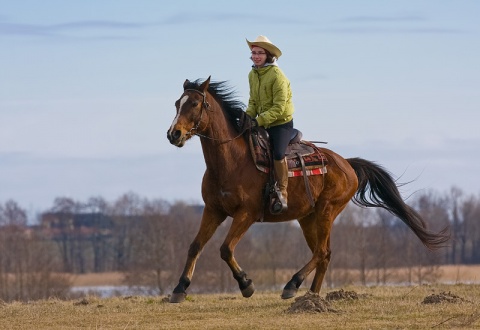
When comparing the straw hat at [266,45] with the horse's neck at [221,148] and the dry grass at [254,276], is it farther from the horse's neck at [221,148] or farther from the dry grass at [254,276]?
the dry grass at [254,276]

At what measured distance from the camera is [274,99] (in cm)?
1543

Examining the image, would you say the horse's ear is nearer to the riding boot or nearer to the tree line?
the riding boot

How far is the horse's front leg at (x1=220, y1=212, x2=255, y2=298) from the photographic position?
14.5m

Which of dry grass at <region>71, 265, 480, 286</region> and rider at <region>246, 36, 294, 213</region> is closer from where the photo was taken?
rider at <region>246, 36, 294, 213</region>

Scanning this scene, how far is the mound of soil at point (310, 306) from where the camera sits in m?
14.2

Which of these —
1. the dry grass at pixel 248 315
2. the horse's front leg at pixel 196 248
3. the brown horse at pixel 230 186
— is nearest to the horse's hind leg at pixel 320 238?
the brown horse at pixel 230 186

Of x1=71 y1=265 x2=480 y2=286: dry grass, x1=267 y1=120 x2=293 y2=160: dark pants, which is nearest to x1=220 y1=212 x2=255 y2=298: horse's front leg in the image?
x1=267 y1=120 x2=293 y2=160: dark pants

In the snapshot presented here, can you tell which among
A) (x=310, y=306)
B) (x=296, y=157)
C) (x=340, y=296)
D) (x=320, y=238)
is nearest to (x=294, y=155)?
(x=296, y=157)

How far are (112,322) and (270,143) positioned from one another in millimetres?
3567

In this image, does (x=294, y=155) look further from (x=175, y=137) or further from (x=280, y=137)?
(x=175, y=137)

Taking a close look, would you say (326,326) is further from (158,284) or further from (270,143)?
(158,284)

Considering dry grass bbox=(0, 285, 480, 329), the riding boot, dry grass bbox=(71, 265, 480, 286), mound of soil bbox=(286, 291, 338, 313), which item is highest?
the riding boot

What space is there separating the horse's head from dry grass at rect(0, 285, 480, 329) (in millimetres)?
2389

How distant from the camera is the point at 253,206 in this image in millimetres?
14992
